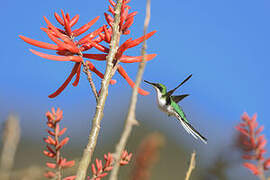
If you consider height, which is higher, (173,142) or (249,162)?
(173,142)

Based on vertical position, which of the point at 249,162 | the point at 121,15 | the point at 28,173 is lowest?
the point at 28,173

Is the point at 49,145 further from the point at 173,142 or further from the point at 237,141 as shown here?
the point at 173,142

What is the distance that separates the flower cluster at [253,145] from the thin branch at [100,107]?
0.48 meters

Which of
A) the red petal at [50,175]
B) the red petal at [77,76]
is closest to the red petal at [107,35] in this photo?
the red petal at [77,76]

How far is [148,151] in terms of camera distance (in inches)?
18.5

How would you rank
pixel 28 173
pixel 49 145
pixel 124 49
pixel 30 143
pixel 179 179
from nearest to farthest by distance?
pixel 28 173 → pixel 49 145 → pixel 124 49 → pixel 179 179 → pixel 30 143

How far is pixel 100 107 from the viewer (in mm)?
907

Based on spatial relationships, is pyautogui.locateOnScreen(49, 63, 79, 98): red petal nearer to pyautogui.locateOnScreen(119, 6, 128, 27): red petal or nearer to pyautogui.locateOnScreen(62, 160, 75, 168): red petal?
pyautogui.locateOnScreen(119, 6, 128, 27): red petal

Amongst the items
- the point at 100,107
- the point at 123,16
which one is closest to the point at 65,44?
the point at 123,16

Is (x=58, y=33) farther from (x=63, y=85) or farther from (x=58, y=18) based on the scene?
(x=63, y=85)

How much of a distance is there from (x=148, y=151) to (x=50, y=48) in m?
0.81

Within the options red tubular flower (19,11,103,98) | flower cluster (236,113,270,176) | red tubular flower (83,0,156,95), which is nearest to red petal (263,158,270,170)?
flower cluster (236,113,270,176)

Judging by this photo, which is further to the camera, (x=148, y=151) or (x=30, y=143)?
(x=30, y=143)

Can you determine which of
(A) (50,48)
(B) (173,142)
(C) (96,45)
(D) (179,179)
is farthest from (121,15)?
(B) (173,142)
